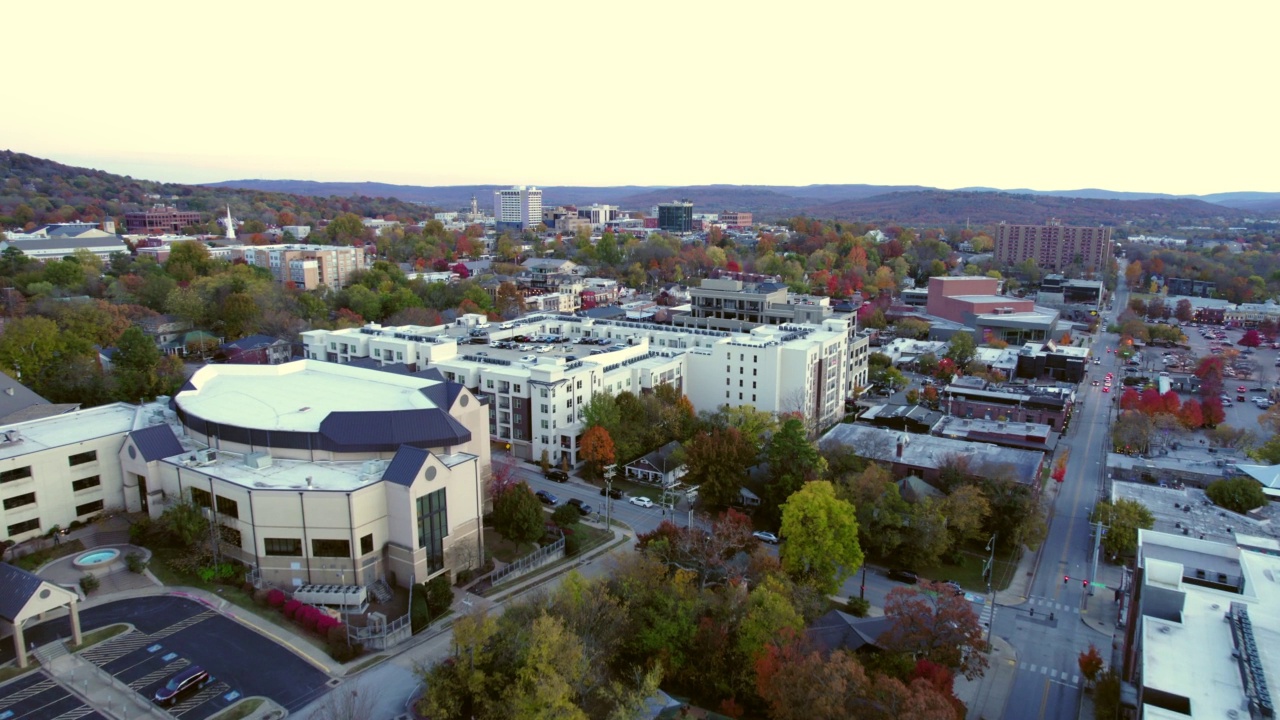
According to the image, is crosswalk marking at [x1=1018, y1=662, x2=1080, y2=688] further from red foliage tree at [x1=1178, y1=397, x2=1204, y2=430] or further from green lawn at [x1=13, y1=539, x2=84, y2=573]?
green lawn at [x1=13, y1=539, x2=84, y2=573]

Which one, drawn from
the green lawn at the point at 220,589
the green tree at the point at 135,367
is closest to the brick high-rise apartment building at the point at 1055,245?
the green tree at the point at 135,367

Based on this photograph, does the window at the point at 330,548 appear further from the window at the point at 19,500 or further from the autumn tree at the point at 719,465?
the autumn tree at the point at 719,465

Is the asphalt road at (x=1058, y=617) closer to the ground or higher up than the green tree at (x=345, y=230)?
closer to the ground

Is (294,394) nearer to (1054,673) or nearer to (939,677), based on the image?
(939,677)

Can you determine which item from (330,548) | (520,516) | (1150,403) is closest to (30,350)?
(330,548)

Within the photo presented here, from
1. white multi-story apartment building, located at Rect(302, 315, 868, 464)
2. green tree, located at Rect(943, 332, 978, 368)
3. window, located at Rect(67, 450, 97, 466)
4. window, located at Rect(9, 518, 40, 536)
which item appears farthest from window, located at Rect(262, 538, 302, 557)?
green tree, located at Rect(943, 332, 978, 368)

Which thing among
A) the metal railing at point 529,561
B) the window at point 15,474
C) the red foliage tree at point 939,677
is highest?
the window at point 15,474
